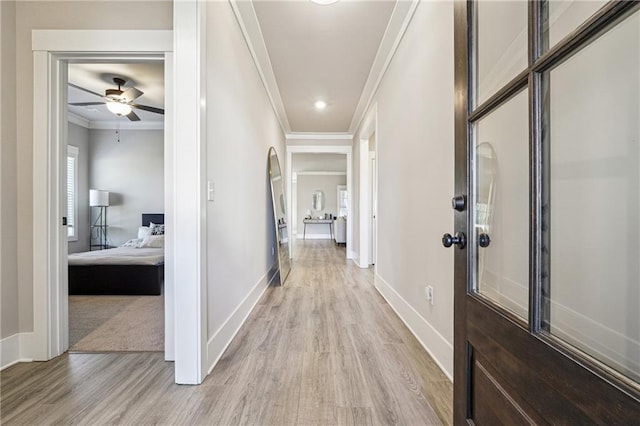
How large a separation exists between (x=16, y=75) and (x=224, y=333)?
210cm

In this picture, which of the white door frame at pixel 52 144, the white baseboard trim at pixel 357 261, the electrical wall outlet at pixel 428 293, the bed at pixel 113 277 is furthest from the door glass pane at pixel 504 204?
the white baseboard trim at pixel 357 261

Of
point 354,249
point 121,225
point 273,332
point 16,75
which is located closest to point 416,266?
point 273,332

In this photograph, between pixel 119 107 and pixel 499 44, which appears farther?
pixel 119 107

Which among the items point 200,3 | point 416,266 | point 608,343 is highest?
point 200,3

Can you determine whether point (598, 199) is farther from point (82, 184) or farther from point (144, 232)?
point (82, 184)

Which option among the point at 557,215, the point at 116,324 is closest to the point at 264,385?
the point at 557,215

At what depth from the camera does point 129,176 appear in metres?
6.16

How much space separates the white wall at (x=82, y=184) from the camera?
5742mm

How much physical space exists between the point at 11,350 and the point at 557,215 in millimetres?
2808

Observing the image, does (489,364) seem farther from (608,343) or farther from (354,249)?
(354,249)

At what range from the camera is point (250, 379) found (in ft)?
5.69

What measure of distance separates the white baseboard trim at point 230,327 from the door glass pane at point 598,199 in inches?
70.3

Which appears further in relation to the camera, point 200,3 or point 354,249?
point 354,249

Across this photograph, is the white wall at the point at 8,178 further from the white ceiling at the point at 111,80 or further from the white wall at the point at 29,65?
the white ceiling at the point at 111,80
